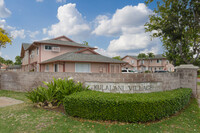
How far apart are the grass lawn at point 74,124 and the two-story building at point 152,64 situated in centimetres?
4143

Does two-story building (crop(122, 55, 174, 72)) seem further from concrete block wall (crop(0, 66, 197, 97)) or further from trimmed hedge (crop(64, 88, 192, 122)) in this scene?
trimmed hedge (crop(64, 88, 192, 122))

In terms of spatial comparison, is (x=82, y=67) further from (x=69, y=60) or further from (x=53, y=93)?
(x=53, y=93)

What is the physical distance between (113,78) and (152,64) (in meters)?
45.5

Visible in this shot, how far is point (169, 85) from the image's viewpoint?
7746 millimetres

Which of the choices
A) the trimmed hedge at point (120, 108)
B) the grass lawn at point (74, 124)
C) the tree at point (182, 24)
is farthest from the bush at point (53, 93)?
the tree at point (182, 24)

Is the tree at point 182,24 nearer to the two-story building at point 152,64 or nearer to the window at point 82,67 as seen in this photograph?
the window at point 82,67

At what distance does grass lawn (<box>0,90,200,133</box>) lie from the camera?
14.0ft

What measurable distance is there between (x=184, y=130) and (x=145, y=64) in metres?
47.7

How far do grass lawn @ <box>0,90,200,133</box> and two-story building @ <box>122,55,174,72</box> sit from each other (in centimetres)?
4143

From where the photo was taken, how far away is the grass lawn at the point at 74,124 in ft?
14.0

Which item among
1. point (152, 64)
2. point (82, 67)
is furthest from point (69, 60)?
point (152, 64)

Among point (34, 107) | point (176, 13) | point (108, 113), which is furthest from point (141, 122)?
point (176, 13)

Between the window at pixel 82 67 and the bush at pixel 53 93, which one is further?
the window at pixel 82 67

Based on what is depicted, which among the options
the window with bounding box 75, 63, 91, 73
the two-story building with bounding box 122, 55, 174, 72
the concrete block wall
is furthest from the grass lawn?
the two-story building with bounding box 122, 55, 174, 72
